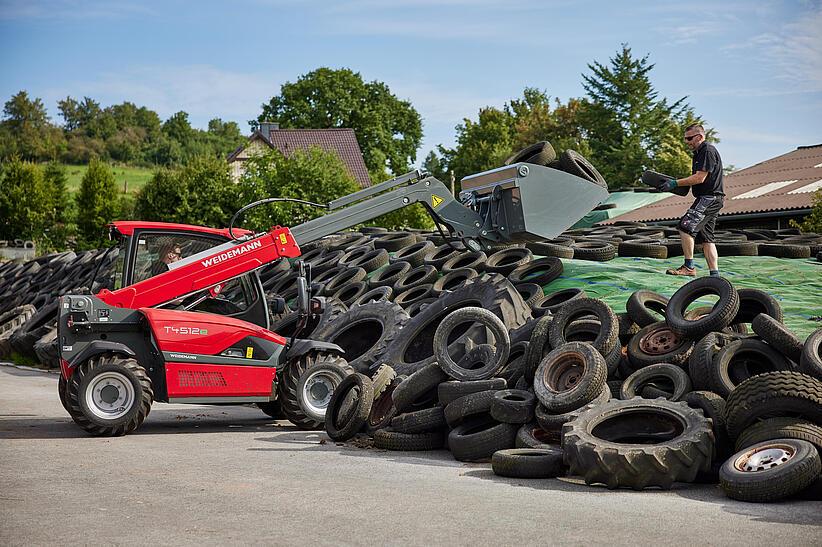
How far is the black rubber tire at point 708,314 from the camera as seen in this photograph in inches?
371

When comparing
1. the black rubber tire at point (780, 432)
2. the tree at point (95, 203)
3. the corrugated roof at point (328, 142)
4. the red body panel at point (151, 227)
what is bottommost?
the black rubber tire at point (780, 432)

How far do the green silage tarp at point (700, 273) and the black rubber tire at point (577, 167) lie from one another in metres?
2.31

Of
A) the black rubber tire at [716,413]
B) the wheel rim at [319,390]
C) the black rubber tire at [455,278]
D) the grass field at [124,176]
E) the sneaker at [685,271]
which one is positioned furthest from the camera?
the grass field at [124,176]

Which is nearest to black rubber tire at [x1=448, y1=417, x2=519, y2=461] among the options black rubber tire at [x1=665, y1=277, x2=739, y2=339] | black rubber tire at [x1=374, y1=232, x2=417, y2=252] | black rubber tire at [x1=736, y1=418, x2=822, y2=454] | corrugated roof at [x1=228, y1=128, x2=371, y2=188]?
black rubber tire at [x1=736, y1=418, x2=822, y2=454]

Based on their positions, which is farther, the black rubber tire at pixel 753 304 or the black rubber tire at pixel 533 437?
the black rubber tire at pixel 753 304

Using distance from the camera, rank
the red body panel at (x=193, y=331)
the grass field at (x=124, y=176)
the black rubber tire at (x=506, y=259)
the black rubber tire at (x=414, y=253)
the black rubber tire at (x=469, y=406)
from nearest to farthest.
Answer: the black rubber tire at (x=469, y=406), the red body panel at (x=193, y=331), the black rubber tire at (x=506, y=259), the black rubber tire at (x=414, y=253), the grass field at (x=124, y=176)

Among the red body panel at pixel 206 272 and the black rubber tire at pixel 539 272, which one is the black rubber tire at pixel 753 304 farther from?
the red body panel at pixel 206 272

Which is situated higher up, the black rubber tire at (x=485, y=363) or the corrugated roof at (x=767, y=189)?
the corrugated roof at (x=767, y=189)

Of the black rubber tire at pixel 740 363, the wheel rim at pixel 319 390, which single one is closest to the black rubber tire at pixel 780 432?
the black rubber tire at pixel 740 363

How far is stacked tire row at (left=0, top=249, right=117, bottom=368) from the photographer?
20.6 m

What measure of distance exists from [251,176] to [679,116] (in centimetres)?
3858

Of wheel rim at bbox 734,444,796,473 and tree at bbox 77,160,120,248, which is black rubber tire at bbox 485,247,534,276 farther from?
tree at bbox 77,160,120,248

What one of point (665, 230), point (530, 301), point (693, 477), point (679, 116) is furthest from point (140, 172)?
point (693, 477)

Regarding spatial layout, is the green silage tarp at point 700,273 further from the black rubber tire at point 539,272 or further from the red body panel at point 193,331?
the red body panel at point 193,331
